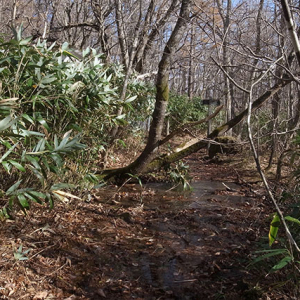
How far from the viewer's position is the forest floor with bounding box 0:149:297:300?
2.71 metres

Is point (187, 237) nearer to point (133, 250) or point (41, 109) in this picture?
point (133, 250)

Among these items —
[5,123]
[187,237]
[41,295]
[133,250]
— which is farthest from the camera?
[187,237]

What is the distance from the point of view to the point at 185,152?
6.22m

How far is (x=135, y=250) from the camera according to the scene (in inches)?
141

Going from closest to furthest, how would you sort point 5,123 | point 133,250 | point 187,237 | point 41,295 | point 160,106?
point 5,123 < point 41,295 < point 133,250 < point 187,237 < point 160,106

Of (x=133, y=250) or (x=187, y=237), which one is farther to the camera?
(x=187, y=237)

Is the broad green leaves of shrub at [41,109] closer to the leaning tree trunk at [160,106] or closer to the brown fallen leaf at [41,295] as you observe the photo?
the brown fallen leaf at [41,295]

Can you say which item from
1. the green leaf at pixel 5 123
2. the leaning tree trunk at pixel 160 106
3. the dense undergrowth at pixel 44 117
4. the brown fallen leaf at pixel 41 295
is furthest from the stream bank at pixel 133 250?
the green leaf at pixel 5 123

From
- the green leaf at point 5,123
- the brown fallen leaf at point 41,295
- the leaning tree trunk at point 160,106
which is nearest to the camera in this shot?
the green leaf at point 5,123

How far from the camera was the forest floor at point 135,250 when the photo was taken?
271 cm

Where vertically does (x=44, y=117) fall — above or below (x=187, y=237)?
above

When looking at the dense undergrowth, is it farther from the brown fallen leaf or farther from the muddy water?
the muddy water

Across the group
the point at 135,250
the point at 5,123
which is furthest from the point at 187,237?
the point at 5,123

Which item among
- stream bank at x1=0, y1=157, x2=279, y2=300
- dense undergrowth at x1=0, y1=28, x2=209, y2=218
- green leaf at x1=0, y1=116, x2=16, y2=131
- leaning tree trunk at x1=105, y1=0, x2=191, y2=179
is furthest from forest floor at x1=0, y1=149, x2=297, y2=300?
green leaf at x1=0, y1=116, x2=16, y2=131
